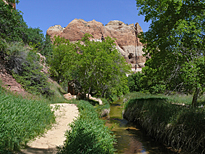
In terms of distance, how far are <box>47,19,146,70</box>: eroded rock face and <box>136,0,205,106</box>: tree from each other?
5501cm

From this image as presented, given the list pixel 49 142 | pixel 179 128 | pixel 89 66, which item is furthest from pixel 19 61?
pixel 179 128

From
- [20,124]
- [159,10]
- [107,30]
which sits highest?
[107,30]

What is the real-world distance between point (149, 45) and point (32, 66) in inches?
367

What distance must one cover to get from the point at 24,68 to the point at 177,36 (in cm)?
1092

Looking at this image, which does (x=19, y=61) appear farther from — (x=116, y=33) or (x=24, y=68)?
(x=116, y=33)

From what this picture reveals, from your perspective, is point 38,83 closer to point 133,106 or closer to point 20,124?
point 133,106

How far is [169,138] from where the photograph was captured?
7.98m

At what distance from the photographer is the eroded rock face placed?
64494mm

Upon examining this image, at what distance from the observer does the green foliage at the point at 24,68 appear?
1251 centimetres

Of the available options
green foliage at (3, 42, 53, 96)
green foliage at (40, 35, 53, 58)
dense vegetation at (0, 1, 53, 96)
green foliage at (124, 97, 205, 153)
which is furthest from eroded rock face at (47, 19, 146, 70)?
green foliage at (124, 97, 205, 153)

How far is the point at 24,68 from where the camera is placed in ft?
42.5

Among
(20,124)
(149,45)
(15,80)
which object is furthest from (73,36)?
(20,124)

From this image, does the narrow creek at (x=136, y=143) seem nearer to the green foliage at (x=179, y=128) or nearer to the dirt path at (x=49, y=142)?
the green foliage at (x=179, y=128)

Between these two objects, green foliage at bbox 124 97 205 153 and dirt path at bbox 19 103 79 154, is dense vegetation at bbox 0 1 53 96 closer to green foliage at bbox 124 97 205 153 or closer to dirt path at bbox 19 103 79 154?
dirt path at bbox 19 103 79 154
